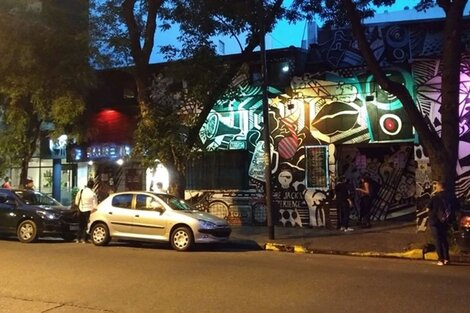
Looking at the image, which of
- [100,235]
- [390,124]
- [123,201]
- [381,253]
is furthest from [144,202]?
[390,124]

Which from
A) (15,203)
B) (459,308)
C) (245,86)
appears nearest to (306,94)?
(245,86)

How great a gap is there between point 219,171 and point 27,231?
289 inches

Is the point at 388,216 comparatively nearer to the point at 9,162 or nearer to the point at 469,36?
the point at 469,36

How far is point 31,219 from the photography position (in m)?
15.5

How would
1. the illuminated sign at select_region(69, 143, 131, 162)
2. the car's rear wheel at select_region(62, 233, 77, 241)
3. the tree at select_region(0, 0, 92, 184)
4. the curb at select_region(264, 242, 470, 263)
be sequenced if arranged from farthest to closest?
1. the illuminated sign at select_region(69, 143, 131, 162)
2. the tree at select_region(0, 0, 92, 184)
3. the car's rear wheel at select_region(62, 233, 77, 241)
4. the curb at select_region(264, 242, 470, 263)

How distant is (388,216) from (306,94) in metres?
4.84

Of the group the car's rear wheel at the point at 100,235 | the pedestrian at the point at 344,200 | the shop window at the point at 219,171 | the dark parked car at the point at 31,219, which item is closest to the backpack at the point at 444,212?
the pedestrian at the point at 344,200

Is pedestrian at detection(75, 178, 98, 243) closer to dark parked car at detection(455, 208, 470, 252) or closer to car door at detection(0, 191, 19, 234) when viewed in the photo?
car door at detection(0, 191, 19, 234)

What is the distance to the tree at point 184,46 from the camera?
51.1ft

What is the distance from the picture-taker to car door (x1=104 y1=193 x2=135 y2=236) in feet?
47.1

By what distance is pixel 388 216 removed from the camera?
1788 centimetres

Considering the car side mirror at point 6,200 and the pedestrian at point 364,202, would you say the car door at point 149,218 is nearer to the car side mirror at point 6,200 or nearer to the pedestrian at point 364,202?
the car side mirror at point 6,200

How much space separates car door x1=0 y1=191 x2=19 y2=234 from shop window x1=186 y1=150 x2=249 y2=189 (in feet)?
20.6

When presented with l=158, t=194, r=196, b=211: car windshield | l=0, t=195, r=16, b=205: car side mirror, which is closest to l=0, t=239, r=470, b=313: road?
l=158, t=194, r=196, b=211: car windshield
